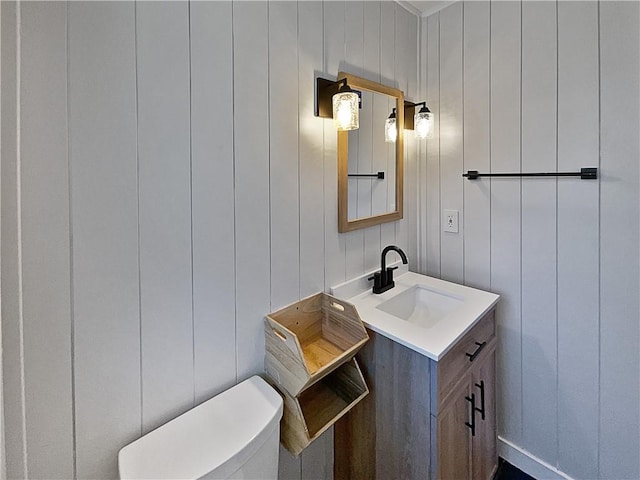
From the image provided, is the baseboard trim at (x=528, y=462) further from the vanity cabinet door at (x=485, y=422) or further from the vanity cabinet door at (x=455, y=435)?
the vanity cabinet door at (x=455, y=435)

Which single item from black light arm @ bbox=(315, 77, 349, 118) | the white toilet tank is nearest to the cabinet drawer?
the white toilet tank

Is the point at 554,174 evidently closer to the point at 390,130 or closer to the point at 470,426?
the point at 390,130

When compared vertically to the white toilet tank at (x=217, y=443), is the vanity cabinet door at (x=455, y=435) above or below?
below

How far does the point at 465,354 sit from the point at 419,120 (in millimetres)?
1112

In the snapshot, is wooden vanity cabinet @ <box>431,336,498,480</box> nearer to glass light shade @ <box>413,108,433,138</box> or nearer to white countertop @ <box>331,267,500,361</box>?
white countertop @ <box>331,267,500,361</box>

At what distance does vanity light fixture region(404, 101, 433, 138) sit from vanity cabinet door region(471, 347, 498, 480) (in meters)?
1.11

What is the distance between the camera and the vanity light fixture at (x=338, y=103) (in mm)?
1242

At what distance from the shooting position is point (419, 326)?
142 centimetres

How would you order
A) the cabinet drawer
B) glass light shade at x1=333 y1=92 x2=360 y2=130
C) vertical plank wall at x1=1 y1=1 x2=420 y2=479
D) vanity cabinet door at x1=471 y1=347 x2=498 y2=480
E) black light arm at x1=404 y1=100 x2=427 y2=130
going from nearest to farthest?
1. vertical plank wall at x1=1 y1=1 x2=420 y2=479
2. the cabinet drawer
3. glass light shade at x1=333 y1=92 x2=360 y2=130
4. vanity cabinet door at x1=471 y1=347 x2=498 y2=480
5. black light arm at x1=404 y1=100 x2=427 y2=130

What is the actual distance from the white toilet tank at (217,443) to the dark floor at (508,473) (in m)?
1.27

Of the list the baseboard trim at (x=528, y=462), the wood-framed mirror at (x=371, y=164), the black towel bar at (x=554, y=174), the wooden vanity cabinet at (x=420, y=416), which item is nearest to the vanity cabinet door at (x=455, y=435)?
the wooden vanity cabinet at (x=420, y=416)

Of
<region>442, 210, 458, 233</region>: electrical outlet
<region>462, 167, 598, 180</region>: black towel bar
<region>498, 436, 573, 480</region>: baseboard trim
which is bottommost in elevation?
<region>498, 436, 573, 480</region>: baseboard trim

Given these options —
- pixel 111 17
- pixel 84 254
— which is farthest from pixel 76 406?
pixel 111 17

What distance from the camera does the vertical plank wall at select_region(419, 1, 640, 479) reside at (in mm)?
1255
